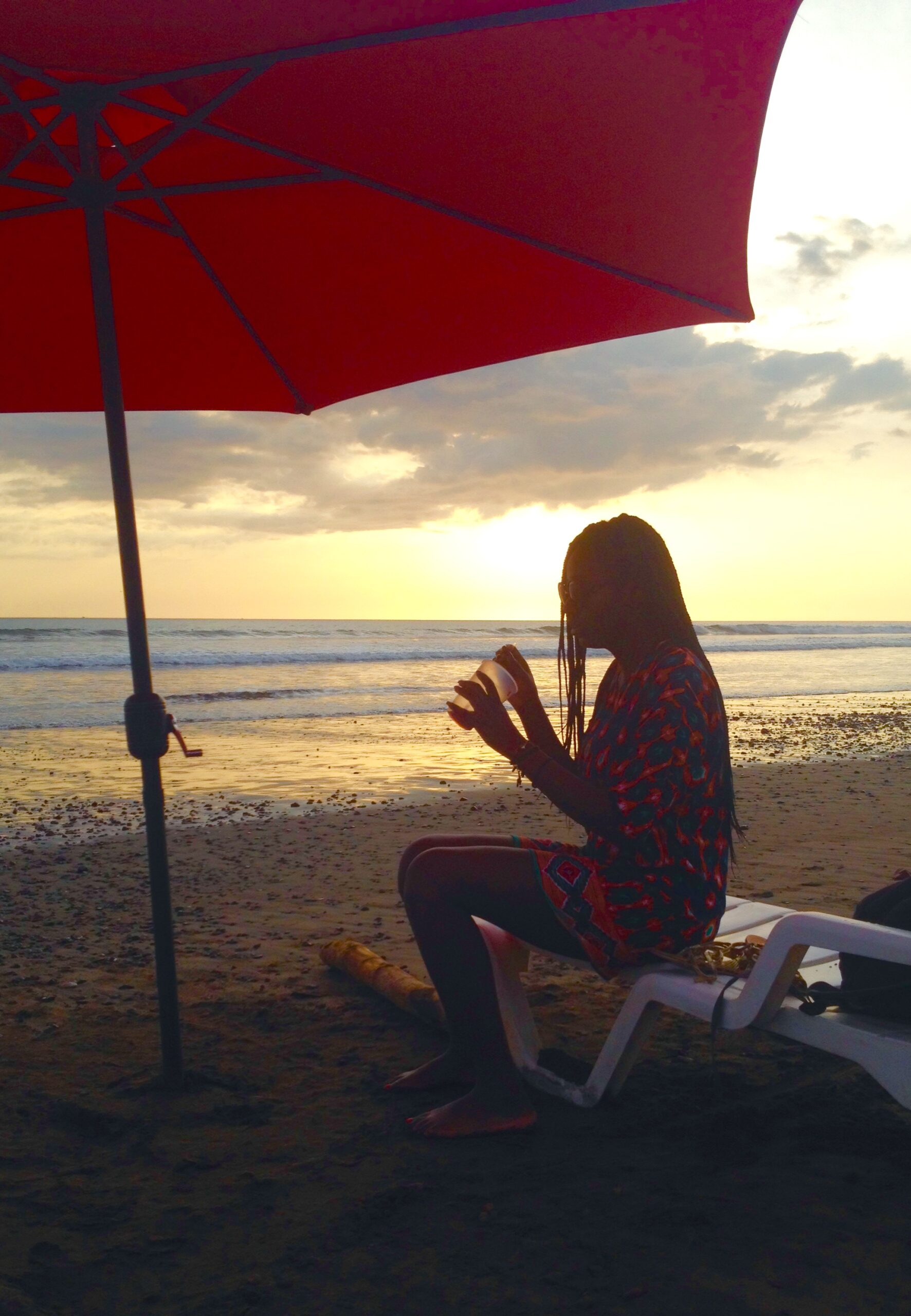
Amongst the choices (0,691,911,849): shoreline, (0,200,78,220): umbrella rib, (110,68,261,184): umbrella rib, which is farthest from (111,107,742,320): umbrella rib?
(0,691,911,849): shoreline

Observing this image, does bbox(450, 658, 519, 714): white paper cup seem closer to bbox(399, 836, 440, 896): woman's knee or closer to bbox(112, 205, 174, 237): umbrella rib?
bbox(399, 836, 440, 896): woman's knee

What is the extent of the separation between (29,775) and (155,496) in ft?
117

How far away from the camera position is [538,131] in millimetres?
2299

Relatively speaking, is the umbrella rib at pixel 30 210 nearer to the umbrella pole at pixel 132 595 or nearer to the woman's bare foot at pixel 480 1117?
the umbrella pole at pixel 132 595

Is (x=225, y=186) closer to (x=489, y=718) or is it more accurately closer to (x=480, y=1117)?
(x=489, y=718)

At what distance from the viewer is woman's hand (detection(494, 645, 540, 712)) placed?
2.69m

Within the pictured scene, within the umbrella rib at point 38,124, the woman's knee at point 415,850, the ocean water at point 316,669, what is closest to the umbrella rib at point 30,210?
the umbrella rib at point 38,124

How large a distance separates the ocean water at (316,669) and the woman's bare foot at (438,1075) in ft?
39.7

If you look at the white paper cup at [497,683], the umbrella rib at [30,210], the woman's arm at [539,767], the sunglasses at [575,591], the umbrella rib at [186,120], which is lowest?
A: the woman's arm at [539,767]

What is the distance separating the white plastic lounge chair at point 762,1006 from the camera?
210cm

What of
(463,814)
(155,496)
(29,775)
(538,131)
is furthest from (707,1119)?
(155,496)

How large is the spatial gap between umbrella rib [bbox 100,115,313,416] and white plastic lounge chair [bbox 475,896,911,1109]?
2.15 meters

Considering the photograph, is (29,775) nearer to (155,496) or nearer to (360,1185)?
(360,1185)

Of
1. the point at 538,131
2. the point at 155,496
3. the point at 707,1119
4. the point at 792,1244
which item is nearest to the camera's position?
the point at 792,1244
